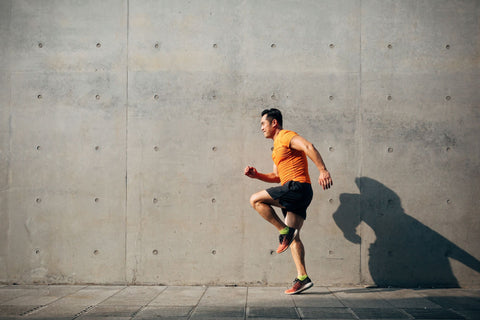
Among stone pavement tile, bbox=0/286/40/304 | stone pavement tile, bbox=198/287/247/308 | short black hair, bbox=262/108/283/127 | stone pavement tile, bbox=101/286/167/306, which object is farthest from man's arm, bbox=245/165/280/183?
stone pavement tile, bbox=0/286/40/304

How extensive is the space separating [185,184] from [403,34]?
3.26 metres

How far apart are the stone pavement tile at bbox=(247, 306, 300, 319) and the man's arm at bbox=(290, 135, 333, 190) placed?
1205 millimetres

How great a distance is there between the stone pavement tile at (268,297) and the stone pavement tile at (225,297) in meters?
0.08

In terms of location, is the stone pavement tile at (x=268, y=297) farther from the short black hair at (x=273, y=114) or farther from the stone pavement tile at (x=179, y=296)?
the short black hair at (x=273, y=114)

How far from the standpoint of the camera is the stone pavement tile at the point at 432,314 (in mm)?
3367

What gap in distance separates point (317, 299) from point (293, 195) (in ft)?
3.54

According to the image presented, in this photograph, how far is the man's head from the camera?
4379 mm

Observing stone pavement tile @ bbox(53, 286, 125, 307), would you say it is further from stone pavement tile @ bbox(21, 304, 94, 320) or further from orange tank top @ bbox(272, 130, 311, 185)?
orange tank top @ bbox(272, 130, 311, 185)

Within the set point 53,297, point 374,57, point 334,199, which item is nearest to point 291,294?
point 334,199

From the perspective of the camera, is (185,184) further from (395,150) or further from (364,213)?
(395,150)

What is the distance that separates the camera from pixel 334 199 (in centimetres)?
477

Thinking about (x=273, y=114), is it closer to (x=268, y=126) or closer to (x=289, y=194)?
(x=268, y=126)

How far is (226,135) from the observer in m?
4.81

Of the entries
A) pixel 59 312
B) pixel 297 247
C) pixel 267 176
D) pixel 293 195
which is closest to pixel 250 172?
pixel 267 176
